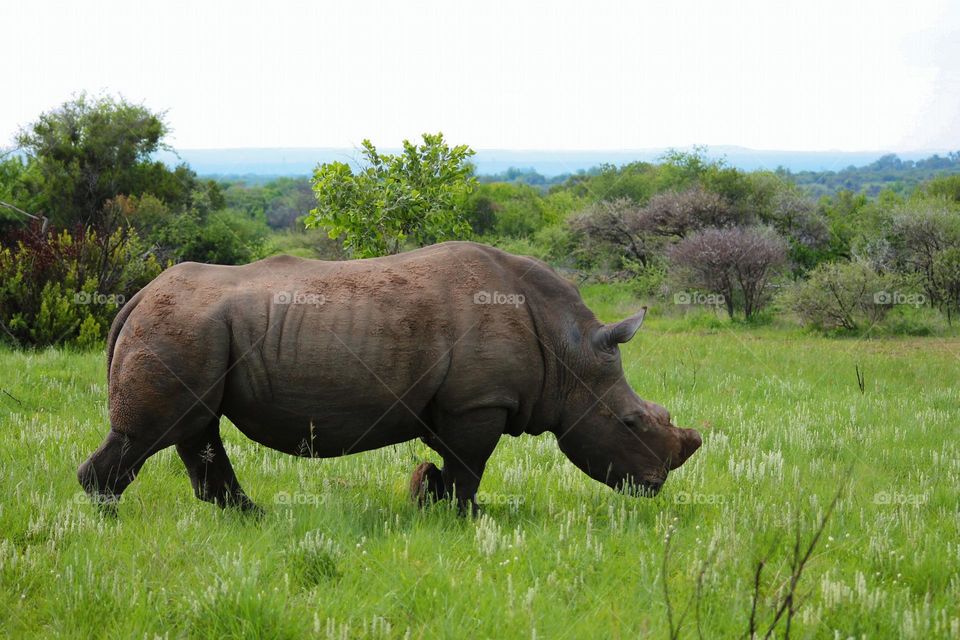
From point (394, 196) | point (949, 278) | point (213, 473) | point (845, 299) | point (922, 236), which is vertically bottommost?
point (845, 299)

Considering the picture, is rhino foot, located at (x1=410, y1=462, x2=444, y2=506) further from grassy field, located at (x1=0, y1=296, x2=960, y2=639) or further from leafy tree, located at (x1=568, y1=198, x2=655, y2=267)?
leafy tree, located at (x1=568, y1=198, x2=655, y2=267)

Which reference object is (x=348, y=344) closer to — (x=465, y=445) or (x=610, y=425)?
(x=465, y=445)

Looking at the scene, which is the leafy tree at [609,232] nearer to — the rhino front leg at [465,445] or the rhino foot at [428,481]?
the rhino foot at [428,481]

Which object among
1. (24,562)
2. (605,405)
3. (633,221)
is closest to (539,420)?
(605,405)

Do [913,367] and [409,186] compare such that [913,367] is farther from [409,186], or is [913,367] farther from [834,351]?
[409,186]

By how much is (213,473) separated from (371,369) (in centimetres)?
153

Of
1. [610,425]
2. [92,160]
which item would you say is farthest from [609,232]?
[610,425]

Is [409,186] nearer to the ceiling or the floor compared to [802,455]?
nearer to the ceiling

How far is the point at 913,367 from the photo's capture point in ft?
47.9

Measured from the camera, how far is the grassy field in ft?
13.0

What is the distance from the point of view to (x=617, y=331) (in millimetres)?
5848

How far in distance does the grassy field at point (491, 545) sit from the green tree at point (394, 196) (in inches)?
115

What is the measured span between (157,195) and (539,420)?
1423 inches

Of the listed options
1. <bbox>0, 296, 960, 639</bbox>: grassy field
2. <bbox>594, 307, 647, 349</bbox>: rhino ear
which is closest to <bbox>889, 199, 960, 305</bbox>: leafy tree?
<bbox>0, 296, 960, 639</bbox>: grassy field
